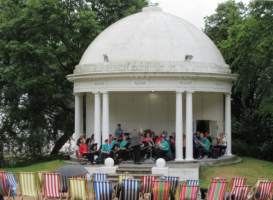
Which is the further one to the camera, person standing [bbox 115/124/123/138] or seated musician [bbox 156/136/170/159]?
person standing [bbox 115/124/123/138]

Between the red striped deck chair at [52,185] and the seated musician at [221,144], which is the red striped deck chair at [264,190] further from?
the seated musician at [221,144]

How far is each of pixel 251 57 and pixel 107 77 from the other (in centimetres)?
860

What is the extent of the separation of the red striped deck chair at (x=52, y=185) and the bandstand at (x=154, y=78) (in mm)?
8135

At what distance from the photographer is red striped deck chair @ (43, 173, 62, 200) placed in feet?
44.4

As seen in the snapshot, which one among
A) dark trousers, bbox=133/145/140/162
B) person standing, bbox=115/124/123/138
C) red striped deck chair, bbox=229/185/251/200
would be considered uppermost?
person standing, bbox=115/124/123/138

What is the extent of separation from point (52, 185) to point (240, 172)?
1029 centimetres

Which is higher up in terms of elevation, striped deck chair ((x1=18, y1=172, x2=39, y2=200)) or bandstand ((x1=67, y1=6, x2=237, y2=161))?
bandstand ((x1=67, y1=6, x2=237, y2=161))

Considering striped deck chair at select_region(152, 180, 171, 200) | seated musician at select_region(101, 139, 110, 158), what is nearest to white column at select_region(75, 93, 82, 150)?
seated musician at select_region(101, 139, 110, 158)

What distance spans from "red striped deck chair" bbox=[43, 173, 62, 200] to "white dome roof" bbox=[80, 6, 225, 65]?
990 cm

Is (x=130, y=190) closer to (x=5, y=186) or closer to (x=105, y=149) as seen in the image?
(x=5, y=186)

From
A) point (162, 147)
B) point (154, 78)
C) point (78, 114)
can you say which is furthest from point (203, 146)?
point (78, 114)

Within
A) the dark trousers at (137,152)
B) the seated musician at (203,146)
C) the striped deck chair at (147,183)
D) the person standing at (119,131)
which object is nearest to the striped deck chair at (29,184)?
the striped deck chair at (147,183)

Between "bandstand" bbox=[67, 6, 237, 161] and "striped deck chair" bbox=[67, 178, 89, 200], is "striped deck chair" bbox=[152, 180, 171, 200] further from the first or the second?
"bandstand" bbox=[67, 6, 237, 161]

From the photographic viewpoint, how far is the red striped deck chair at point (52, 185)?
13539 mm
